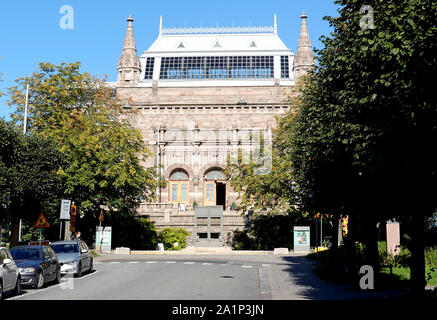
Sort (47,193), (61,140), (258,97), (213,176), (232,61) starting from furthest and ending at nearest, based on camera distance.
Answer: (232,61) < (258,97) < (213,176) < (61,140) < (47,193)

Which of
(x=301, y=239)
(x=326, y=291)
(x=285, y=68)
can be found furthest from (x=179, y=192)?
(x=326, y=291)

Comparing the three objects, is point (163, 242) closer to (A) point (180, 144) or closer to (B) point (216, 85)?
(A) point (180, 144)

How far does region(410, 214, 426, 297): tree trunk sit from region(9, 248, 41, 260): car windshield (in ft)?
41.1

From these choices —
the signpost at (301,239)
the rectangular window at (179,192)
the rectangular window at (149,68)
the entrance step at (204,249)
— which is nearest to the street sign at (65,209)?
the entrance step at (204,249)

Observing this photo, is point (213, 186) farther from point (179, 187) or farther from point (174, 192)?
point (174, 192)

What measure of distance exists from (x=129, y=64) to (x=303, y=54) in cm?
1935

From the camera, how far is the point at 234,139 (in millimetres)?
59531

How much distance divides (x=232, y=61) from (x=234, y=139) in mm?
12986

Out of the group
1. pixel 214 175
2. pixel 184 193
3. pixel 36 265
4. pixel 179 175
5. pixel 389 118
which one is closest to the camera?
pixel 389 118

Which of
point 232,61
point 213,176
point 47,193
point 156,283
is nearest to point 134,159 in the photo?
point 47,193

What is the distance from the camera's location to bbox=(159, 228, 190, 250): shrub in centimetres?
4806

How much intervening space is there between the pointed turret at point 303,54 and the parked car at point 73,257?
42383 mm

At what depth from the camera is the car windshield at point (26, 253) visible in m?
19.8

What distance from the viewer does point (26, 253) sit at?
2006 cm
